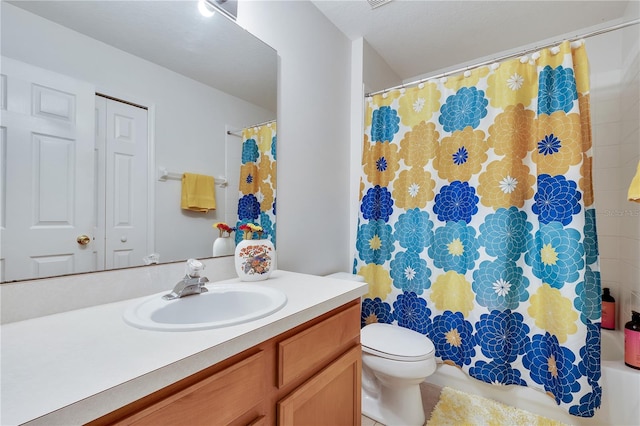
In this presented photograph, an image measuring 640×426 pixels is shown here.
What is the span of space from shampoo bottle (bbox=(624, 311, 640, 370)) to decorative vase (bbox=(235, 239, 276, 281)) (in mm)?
1840

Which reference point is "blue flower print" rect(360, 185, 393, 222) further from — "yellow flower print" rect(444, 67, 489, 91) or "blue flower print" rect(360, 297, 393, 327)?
"yellow flower print" rect(444, 67, 489, 91)

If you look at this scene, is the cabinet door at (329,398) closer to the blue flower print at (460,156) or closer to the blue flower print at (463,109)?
the blue flower print at (460,156)

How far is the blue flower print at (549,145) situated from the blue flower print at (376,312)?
129 cm

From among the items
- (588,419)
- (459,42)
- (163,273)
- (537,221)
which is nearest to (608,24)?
(459,42)

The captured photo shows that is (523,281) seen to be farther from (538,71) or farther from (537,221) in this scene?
(538,71)

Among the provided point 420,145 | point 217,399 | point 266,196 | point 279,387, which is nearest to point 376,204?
point 420,145

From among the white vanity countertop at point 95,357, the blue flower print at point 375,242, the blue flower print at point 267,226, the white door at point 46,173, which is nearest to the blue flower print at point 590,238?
the blue flower print at point 375,242

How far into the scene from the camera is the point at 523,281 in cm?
156

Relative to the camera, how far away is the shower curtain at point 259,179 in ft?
4.52

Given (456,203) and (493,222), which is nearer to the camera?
(493,222)

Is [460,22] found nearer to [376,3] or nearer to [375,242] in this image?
[376,3]

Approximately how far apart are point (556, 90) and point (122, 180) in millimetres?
2051

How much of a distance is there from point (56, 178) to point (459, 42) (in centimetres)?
253

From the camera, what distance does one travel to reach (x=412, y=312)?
186 cm
